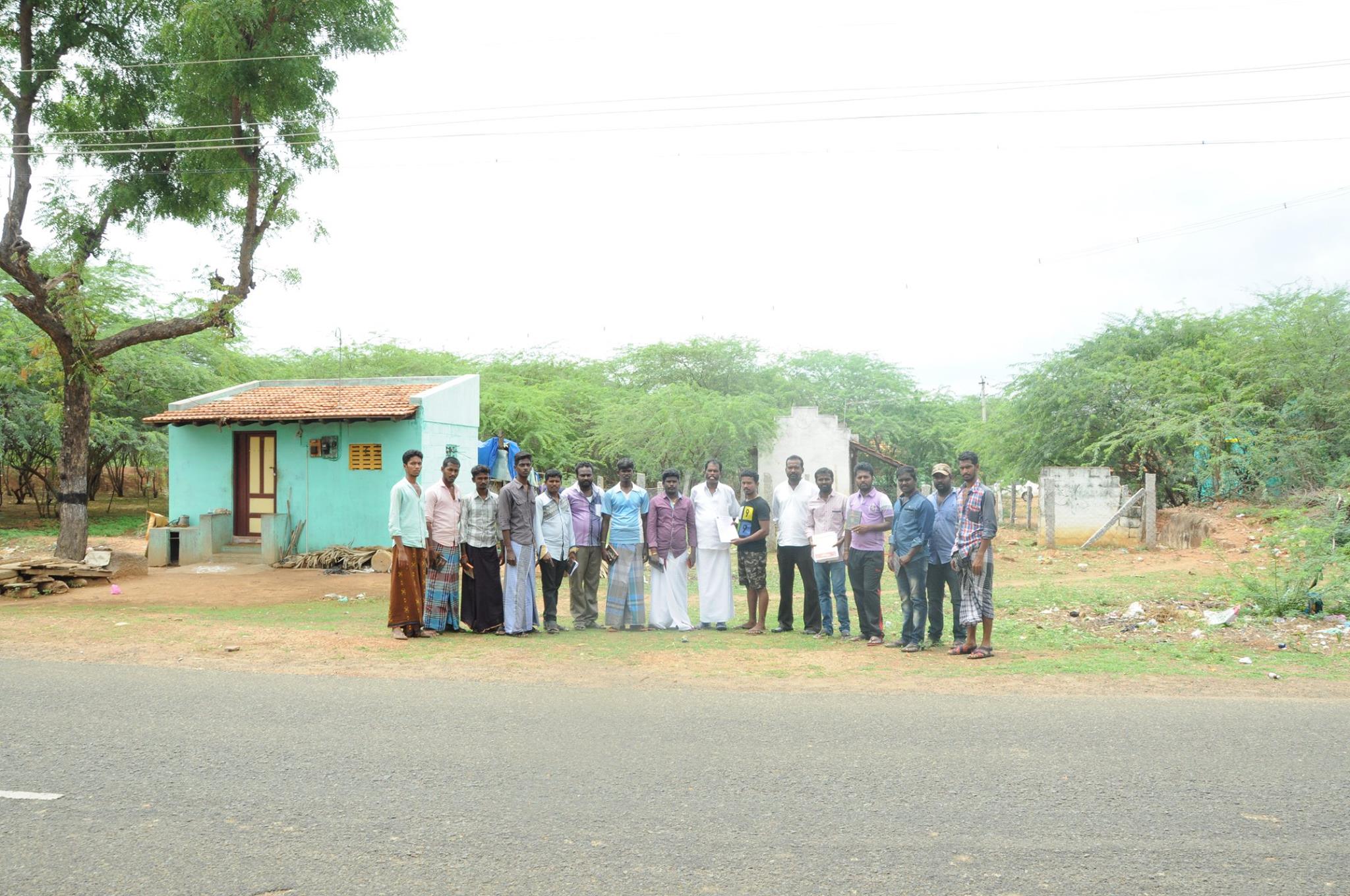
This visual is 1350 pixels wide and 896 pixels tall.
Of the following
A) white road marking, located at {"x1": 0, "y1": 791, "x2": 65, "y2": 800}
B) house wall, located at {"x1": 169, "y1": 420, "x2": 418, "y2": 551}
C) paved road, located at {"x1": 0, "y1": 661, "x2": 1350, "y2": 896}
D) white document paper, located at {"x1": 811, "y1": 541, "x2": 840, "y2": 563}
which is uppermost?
house wall, located at {"x1": 169, "y1": 420, "x2": 418, "y2": 551}

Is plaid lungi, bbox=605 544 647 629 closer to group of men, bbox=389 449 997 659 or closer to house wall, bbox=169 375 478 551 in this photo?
group of men, bbox=389 449 997 659

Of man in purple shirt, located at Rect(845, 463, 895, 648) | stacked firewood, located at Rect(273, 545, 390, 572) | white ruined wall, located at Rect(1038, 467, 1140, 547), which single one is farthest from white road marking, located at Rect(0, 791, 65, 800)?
white ruined wall, located at Rect(1038, 467, 1140, 547)

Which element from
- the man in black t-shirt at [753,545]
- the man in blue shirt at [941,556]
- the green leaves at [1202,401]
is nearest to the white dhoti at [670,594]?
the man in black t-shirt at [753,545]

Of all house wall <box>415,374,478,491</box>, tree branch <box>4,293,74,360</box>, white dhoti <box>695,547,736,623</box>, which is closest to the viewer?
white dhoti <box>695,547,736,623</box>

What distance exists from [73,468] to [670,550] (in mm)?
11522

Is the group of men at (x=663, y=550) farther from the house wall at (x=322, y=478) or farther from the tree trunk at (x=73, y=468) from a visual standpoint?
the tree trunk at (x=73, y=468)

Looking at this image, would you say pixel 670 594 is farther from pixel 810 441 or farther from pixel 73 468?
pixel 810 441

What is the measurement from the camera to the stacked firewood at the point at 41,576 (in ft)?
44.5

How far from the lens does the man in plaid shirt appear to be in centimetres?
844

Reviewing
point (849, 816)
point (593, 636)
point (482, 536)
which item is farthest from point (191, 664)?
point (849, 816)

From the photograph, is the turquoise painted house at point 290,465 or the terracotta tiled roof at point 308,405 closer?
the terracotta tiled roof at point 308,405

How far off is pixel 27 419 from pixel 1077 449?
96.7 ft

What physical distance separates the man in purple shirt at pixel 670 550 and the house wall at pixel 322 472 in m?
9.38

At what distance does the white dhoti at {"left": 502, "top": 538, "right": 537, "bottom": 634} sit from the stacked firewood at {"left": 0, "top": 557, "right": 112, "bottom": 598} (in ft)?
27.1
